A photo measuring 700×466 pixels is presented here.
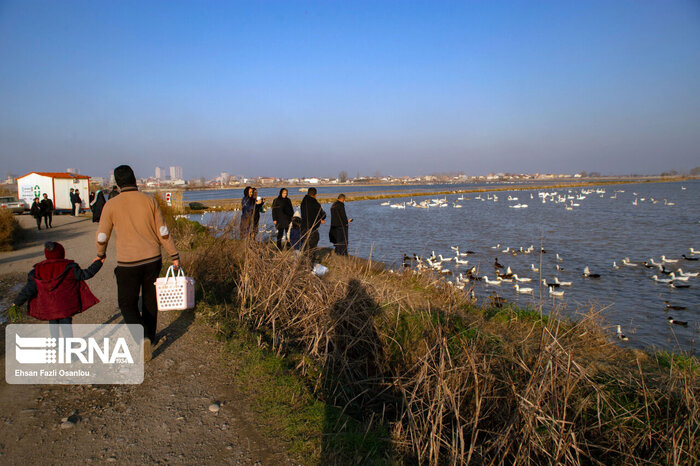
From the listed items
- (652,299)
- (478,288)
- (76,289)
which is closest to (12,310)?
(76,289)

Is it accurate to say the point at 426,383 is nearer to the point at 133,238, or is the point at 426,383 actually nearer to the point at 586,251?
the point at 133,238

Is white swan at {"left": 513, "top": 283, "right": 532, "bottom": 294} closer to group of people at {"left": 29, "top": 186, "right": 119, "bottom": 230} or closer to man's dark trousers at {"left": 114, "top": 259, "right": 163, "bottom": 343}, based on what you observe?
man's dark trousers at {"left": 114, "top": 259, "right": 163, "bottom": 343}

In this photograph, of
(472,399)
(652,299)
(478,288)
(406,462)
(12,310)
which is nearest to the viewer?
(406,462)

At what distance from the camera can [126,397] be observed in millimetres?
3863

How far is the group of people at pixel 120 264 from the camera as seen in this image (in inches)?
171

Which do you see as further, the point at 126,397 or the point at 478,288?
the point at 478,288

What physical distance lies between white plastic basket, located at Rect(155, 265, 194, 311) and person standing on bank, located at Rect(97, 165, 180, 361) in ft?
0.46

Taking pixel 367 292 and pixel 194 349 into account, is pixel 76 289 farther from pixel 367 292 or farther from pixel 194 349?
pixel 367 292

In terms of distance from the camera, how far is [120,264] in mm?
4438

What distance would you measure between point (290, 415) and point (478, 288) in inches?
355

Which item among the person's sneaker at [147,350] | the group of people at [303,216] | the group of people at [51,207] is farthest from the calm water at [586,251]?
the group of people at [51,207]

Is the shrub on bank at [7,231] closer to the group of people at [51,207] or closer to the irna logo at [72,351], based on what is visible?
the group of people at [51,207]

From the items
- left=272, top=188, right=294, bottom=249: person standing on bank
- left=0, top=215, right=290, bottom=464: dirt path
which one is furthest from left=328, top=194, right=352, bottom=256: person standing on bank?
left=0, top=215, right=290, bottom=464: dirt path

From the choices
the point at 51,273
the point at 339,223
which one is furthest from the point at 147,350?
the point at 339,223
